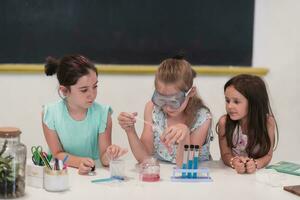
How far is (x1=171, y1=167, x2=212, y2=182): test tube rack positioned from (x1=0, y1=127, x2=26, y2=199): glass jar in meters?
0.52

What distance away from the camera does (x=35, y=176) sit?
61.1 inches

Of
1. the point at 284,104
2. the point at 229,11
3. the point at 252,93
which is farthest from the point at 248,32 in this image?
the point at 252,93

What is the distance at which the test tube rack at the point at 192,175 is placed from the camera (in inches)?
66.6

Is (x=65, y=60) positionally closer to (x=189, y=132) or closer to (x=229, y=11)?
(x=189, y=132)

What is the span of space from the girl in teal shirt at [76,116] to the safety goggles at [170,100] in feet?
0.89

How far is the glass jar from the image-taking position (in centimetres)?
143

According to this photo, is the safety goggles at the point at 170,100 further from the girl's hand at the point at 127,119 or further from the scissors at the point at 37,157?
the scissors at the point at 37,157

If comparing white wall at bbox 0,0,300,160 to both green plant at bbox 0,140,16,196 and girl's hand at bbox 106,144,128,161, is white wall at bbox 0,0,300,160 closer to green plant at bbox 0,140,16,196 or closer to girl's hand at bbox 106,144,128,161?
girl's hand at bbox 106,144,128,161

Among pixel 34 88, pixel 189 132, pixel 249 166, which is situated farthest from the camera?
pixel 34 88

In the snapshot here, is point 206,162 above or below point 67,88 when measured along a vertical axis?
below

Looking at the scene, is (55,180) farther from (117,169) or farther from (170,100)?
(170,100)

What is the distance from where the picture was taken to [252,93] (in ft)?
6.84

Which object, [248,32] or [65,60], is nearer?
[65,60]

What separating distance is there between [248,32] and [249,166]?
1455mm
